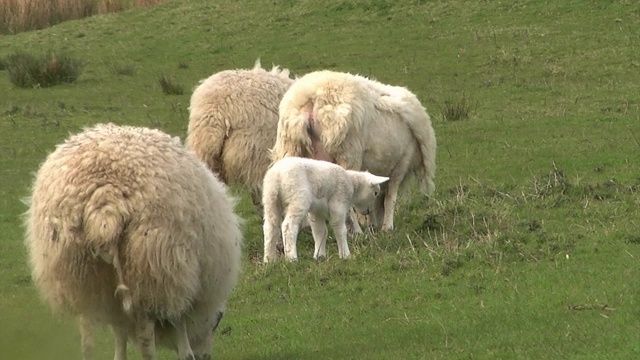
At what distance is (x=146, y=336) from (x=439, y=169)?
8.14 metres

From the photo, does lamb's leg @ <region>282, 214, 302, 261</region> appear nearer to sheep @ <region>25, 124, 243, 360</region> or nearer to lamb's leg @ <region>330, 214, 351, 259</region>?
lamb's leg @ <region>330, 214, 351, 259</region>

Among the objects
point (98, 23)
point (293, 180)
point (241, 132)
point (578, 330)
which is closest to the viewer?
point (578, 330)

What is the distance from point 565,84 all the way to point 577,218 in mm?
9084

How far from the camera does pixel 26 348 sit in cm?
859

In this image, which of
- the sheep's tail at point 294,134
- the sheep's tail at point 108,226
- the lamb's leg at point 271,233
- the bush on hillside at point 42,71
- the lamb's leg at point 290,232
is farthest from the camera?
the bush on hillside at point 42,71

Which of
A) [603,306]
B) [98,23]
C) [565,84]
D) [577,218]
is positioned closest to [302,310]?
[603,306]

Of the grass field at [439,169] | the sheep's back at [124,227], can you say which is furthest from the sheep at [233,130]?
the sheep's back at [124,227]

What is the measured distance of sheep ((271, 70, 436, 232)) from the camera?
11.2m

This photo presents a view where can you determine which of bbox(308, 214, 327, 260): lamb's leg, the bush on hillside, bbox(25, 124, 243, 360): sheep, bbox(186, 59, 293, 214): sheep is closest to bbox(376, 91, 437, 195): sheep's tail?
bbox(186, 59, 293, 214): sheep

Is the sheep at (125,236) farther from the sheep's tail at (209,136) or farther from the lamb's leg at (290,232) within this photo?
the sheep's tail at (209,136)

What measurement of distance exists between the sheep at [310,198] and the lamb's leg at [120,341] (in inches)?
113

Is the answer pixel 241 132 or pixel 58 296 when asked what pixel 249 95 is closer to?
pixel 241 132

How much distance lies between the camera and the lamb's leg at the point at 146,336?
7.00 metres

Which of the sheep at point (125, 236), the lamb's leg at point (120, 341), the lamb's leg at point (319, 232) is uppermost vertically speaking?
the sheep at point (125, 236)
